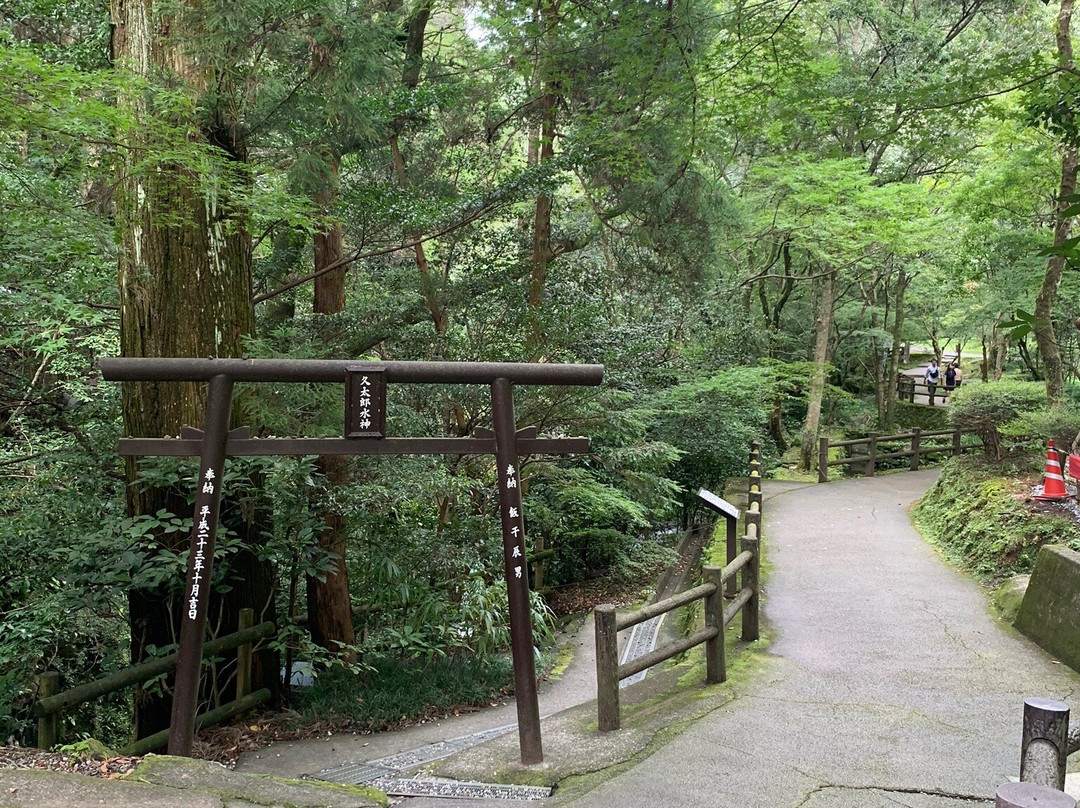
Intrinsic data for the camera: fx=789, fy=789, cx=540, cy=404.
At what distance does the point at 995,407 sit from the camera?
1330 centimetres

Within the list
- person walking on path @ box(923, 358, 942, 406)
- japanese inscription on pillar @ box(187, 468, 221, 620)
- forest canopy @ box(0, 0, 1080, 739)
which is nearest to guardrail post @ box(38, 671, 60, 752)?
forest canopy @ box(0, 0, 1080, 739)

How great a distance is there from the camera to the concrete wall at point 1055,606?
6395 millimetres

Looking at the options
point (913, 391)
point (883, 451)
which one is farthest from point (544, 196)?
point (913, 391)

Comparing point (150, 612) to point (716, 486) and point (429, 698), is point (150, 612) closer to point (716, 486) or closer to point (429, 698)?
point (429, 698)

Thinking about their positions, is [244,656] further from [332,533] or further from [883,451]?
[883,451]

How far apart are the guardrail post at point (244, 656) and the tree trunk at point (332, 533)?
726 millimetres

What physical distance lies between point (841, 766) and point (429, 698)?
403cm

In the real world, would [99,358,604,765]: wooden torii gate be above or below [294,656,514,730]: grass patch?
above

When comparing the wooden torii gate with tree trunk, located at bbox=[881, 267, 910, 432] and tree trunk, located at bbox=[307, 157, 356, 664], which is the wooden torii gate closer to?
tree trunk, located at bbox=[307, 157, 356, 664]

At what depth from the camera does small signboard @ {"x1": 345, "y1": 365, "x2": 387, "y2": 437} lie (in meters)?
4.79

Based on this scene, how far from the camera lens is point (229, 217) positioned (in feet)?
20.8

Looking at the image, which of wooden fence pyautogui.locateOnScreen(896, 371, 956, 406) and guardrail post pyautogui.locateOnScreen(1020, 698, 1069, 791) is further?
wooden fence pyautogui.locateOnScreen(896, 371, 956, 406)

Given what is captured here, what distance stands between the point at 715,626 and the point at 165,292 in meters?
5.06

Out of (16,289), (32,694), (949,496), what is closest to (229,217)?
(16,289)
